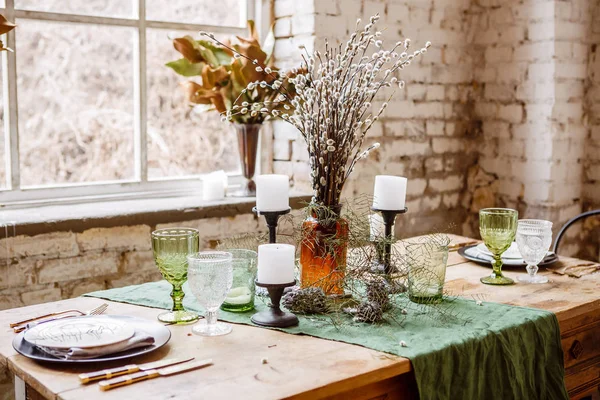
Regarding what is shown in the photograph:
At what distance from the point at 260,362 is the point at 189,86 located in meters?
1.87

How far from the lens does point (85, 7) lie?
296 centimetres

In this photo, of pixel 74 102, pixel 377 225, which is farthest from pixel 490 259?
pixel 74 102

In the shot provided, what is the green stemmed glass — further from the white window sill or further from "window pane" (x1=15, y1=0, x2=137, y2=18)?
"window pane" (x1=15, y1=0, x2=137, y2=18)

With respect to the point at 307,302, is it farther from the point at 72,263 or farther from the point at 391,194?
the point at 72,263

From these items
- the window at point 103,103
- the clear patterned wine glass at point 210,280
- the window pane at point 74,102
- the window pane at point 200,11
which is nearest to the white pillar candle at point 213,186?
the window at point 103,103

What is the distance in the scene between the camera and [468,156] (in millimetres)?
3939

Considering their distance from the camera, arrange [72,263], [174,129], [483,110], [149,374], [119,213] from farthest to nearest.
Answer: [483,110], [174,129], [119,213], [72,263], [149,374]

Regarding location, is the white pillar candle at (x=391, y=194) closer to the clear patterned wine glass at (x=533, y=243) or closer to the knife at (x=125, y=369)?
the clear patterned wine glass at (x=533, y=243)

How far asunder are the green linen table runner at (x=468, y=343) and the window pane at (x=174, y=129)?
54.7 inches

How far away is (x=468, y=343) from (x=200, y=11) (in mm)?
2229

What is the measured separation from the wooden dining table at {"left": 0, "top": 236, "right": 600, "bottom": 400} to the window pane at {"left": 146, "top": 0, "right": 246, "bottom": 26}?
1674 mm

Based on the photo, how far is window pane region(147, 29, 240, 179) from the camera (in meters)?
3.17

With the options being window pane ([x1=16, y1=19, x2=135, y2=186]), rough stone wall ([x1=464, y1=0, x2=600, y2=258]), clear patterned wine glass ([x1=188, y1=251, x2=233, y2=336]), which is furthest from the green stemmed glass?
window pane ([x1=16, y1=19, x2=135, y2=186])

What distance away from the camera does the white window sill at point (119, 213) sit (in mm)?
2531
